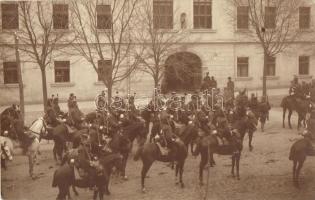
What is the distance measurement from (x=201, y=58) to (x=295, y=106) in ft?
11.7

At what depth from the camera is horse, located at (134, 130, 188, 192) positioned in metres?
9.87

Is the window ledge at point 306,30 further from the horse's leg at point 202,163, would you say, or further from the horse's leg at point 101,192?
the horse's leg at point 101,192

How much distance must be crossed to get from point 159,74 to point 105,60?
5.55ft

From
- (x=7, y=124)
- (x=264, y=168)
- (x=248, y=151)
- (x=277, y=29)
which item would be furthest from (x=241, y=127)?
(x=7, y=124)

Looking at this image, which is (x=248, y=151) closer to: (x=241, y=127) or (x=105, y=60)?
(x=241, y=127)

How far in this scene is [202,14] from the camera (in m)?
14.8

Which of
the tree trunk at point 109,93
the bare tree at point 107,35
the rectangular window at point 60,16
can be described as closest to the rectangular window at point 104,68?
the bare tree at point 107,35

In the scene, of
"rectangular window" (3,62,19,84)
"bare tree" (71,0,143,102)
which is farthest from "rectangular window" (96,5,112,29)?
"rectangular window" (3,62,19,84)

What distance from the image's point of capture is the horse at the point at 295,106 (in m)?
13.4

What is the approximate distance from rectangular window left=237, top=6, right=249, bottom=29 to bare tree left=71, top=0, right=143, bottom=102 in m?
3.07

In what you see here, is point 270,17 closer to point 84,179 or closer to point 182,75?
point 182,75

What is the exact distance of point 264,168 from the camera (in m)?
10.6

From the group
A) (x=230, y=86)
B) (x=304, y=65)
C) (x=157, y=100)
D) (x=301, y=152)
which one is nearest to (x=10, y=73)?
(x=157, y=100)

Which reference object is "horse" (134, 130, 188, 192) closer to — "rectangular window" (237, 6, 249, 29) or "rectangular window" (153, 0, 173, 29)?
"rectangular window" (237, 6, 249, 29)
